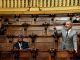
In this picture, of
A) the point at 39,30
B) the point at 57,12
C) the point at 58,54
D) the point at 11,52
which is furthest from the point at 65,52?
the point at 57,12

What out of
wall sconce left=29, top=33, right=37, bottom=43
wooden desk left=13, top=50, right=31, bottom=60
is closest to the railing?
wall sconce left=29, top=33, right=37, bottom=43

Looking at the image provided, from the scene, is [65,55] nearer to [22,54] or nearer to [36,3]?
[22,54]

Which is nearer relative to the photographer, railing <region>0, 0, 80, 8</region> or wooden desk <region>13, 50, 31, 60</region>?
wooden desk <region>13, 50, 31, 60</region>

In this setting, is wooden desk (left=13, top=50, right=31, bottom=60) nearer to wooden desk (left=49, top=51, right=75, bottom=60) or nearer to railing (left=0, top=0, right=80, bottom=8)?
wooden desk (left=49, top=51, right=75, bottom=60)

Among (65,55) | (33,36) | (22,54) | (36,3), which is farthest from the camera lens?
(36,3)

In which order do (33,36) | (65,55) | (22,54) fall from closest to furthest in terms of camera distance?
(65,55)
(22,54)
(33,36)

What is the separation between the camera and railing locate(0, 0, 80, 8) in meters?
5.15

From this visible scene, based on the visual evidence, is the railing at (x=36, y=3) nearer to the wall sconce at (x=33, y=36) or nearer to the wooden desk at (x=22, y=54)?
the wall sconce at (x=33, y=36)

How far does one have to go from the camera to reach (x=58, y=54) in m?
3.62

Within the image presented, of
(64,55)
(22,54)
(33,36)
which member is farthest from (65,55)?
(33,36)

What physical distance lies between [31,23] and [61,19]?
51 cm

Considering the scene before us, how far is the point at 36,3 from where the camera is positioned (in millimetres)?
5211

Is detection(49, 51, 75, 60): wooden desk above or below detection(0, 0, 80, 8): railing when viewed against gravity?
below

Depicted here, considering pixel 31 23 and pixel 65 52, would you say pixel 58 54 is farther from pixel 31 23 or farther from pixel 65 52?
pixel 31 23
